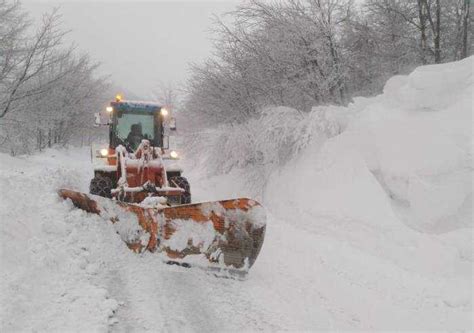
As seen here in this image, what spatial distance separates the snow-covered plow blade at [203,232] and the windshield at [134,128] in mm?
4168

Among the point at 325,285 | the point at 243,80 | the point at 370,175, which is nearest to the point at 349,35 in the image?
the point at 243,80

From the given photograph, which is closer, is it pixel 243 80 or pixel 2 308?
pixel 2 308

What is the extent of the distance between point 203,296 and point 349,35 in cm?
1116

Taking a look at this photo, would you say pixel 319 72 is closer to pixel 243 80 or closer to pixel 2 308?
pixel 243 80

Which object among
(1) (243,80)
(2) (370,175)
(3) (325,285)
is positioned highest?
(1) (243,80)

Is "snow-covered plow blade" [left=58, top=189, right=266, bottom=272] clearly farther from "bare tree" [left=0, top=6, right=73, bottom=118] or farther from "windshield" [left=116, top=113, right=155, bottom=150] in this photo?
"bare tree" [left=0, top=6, right=73, bottom=118]

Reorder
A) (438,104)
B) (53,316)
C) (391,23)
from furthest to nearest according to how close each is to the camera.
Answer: (391,23) < (438,104) < (53,316)

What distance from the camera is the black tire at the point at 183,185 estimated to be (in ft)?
28.4

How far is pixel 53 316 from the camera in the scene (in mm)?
4133

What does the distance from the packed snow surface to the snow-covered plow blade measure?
166 millimetres

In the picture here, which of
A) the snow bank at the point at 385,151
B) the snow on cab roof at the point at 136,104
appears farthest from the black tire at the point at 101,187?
the snow bank at the point at 385,151

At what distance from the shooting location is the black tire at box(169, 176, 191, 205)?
28.4ft

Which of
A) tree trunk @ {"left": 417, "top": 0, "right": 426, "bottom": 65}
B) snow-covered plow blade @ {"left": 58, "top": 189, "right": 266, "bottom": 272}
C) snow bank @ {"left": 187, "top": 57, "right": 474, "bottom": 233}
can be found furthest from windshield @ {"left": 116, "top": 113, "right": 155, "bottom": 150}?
tree trunk @ {"left": 417, "top": 0, "right": 426, "bottom": 65}

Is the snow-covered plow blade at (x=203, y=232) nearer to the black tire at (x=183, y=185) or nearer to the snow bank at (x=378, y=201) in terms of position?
the snow bank at (x=378, y=201)
